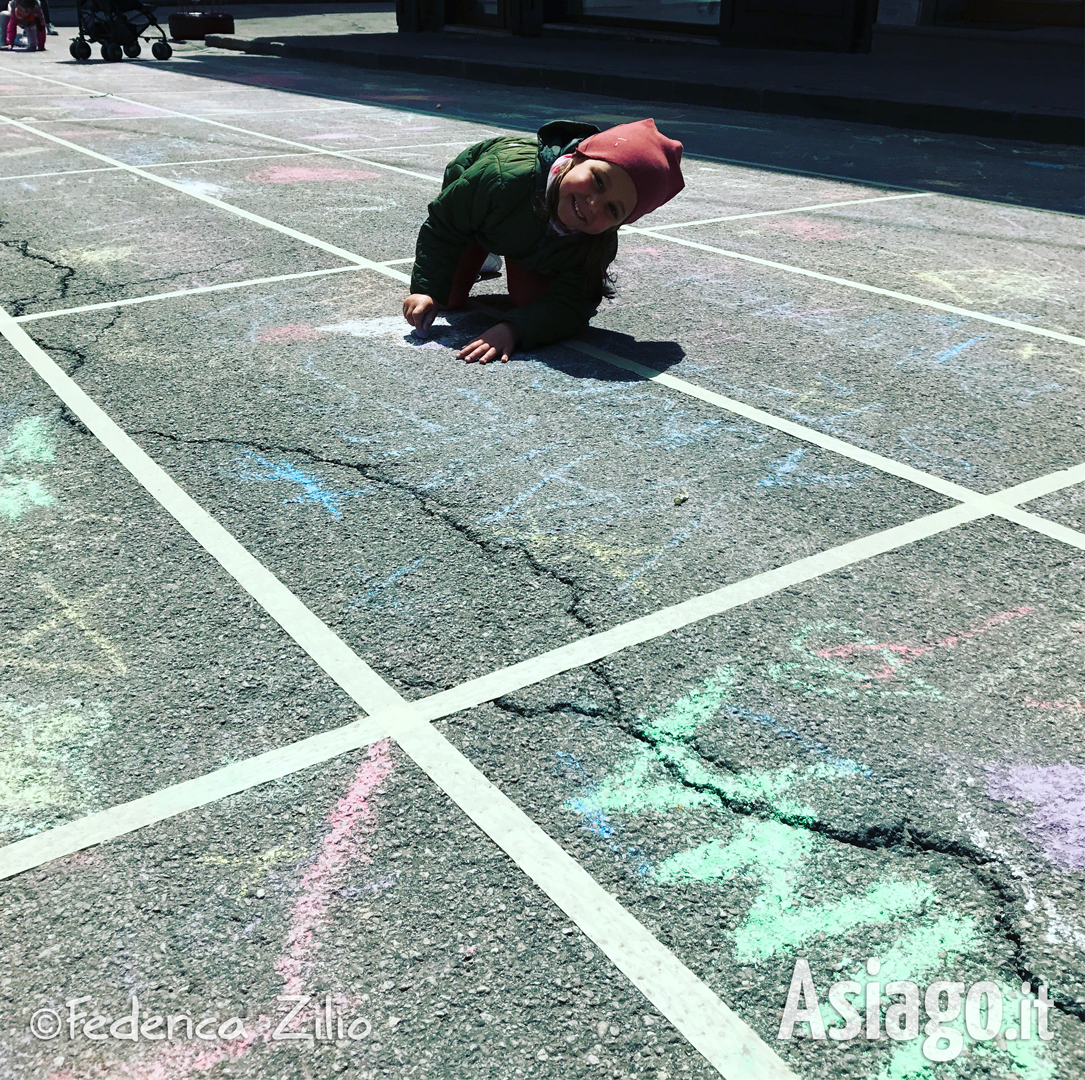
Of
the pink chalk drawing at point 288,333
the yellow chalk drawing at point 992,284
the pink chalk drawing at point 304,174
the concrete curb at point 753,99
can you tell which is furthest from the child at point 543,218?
the concrete curb at point 753,99

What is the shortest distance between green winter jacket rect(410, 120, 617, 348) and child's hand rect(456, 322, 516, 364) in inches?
1.6

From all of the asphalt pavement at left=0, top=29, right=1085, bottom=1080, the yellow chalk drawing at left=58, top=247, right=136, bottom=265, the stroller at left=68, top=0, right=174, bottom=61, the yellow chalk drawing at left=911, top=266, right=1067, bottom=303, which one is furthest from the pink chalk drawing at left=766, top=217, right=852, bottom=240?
the stroller at left=68, top=0, right=174, bottom=61

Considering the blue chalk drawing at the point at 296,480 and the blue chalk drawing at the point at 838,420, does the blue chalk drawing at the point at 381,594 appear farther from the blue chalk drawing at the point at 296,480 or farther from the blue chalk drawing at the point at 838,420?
the blue chalk drawing at the point at 838,420

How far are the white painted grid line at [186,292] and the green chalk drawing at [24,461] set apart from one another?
1458 millimetres

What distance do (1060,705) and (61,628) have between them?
96.7 inches

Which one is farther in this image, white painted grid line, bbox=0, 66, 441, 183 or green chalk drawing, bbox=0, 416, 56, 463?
white painted grid line, bbox=0, 66, 441, 183

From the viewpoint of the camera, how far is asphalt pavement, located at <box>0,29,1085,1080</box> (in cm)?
186

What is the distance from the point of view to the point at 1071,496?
11.8 ft

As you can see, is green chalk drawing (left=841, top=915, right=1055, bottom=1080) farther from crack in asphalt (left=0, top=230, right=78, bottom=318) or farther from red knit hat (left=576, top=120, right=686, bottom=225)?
crack in asphalt (left=0, top=230, right=78, bottom=318)

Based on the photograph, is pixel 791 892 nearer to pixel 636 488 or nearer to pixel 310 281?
pixel 636 488

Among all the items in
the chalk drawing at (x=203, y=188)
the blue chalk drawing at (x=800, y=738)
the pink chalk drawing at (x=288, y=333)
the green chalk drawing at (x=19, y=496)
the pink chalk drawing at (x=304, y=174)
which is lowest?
the blue chalk drawing at (x=800, y=738)

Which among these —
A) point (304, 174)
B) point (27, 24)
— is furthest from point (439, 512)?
point (27, 24)

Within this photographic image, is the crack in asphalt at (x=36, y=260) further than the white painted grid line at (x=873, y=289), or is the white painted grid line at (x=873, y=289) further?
the crack in asphalt at (x=36, y=260)

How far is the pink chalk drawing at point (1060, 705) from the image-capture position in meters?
2.56
